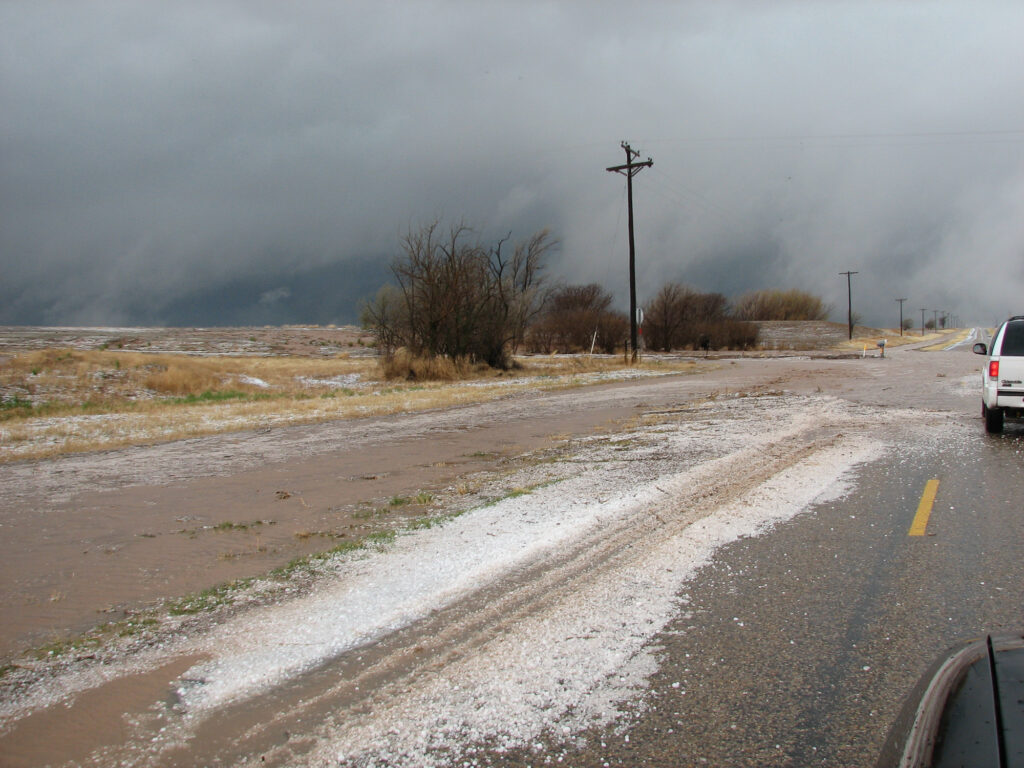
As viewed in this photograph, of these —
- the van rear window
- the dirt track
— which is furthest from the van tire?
the dirt track

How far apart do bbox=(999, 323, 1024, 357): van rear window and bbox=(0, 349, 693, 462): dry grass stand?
466 inches

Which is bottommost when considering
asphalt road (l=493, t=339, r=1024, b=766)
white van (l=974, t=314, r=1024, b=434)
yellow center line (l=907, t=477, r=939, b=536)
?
asphalt road (l=493, t=339, r=1024, b=766)

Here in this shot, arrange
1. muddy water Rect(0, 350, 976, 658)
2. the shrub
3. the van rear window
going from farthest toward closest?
the shrub, the van rear window, muddy water Rect(0, 350, 976, 658)

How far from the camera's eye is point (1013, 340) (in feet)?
35.8

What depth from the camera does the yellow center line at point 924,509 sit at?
595 cm

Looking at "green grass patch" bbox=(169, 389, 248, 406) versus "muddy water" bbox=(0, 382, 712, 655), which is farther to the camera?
"green grass patch" bbox=(169, 389, 248, 406)

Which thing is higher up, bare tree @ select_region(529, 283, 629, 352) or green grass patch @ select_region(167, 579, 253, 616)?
bare tree @ select_region(529, 283, 629, 352)

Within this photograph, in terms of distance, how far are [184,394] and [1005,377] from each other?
2333 centimetres

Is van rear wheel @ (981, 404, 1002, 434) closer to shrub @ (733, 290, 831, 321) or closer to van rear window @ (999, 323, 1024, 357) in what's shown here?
van rear window @ (999, 323, 1024, 357)

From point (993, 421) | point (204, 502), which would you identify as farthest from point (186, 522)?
point (993, 421)

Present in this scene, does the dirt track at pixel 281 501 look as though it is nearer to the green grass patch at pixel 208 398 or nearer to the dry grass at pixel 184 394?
the dry grass at pixel 184 394

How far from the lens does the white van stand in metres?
10.5

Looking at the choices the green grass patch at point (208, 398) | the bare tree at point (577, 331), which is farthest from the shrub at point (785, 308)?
the green grass patch at point (208, 398)

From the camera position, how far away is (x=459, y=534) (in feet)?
20.6
